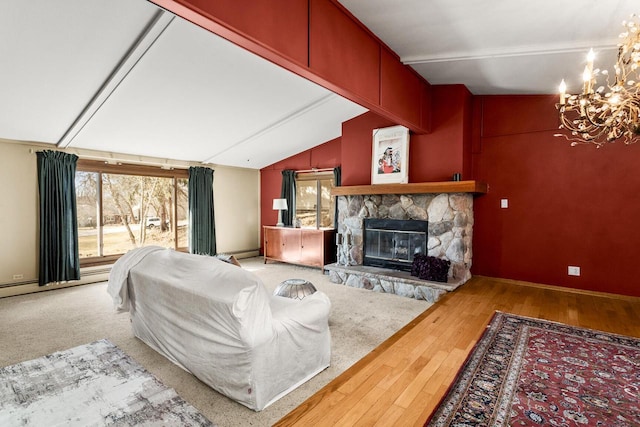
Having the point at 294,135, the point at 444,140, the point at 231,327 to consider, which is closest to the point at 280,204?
the point at 294,135

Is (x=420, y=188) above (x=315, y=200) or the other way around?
above

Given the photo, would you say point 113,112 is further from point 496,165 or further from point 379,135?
point 496,165

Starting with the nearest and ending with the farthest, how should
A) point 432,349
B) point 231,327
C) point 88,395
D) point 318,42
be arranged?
point 231,327 < point 88,395 < point 318,42 < point 432,349

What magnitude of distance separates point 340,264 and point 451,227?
1937 mm

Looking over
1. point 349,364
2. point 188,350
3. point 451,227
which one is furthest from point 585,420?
point 451,227

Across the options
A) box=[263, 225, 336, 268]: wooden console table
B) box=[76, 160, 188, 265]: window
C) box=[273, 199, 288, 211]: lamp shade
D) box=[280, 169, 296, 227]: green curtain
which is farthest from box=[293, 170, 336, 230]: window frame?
box=[76, 160, 188, 265]: window

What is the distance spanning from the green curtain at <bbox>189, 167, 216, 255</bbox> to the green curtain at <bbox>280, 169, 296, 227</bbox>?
1578 mm

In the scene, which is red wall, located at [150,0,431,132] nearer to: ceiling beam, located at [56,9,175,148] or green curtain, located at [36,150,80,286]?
ceiling beam, located at [56,9,175,148]

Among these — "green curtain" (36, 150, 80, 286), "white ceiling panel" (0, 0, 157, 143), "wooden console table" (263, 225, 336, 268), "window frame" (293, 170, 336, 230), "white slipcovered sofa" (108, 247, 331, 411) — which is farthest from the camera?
"window frame" (293, 170, 336, 230)

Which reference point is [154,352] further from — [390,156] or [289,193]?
[289,193]

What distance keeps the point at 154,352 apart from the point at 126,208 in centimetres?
402

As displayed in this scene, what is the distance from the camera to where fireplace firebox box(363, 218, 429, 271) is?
4.91 m

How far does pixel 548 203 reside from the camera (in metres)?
4.50

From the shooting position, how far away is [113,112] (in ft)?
13.1
